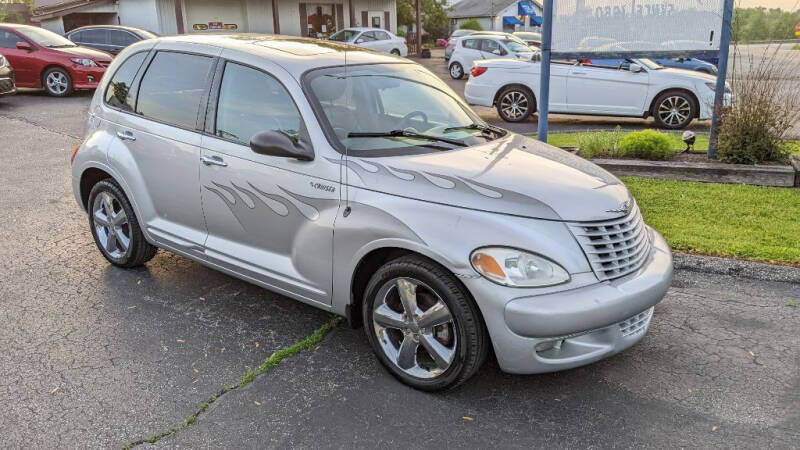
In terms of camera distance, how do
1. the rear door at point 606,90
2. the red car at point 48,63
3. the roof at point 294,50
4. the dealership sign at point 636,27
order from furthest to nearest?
the red car at point 48,63 → the rear door at point 606,90 → the dealership sign at point 636,27 → the roof at point 294,50

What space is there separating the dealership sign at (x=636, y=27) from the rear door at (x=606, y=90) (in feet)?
13.9

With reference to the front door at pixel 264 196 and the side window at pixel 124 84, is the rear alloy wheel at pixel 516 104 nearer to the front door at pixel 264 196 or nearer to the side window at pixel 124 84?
the side window at pixel 124 84

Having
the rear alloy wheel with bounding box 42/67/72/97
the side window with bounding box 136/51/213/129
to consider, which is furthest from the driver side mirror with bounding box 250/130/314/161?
the rear alloy wheel with bounding box 42/67/72/97

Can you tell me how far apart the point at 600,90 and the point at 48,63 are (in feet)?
40.4

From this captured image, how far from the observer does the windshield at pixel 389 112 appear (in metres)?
3.97

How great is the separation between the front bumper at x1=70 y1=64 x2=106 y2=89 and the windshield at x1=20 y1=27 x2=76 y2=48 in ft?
3.09

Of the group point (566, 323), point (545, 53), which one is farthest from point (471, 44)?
point (566, 323)

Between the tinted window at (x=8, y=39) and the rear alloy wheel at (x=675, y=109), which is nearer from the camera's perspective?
the rear alloy wheel at (x=675, y=109)

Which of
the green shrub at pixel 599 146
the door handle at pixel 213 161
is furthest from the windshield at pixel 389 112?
the green shrub at pixel 599 146

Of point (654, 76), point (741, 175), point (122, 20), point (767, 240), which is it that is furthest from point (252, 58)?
point (122, 20)

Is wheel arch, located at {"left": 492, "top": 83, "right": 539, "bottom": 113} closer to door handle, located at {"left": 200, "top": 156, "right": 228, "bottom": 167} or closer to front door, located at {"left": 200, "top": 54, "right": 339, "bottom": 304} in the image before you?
front door, located at {"left": 200, "top": 54, "right": 339, "bottom": 304}

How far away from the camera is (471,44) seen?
73.5ft

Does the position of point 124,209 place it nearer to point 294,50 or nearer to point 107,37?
point 294,50

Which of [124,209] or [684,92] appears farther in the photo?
[684,92]
